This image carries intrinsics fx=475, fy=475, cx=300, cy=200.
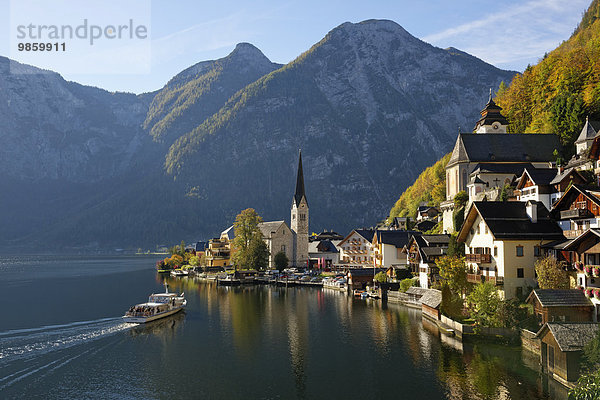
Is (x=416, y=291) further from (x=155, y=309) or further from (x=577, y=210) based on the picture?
(x=155, y=309)

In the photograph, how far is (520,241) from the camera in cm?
5634

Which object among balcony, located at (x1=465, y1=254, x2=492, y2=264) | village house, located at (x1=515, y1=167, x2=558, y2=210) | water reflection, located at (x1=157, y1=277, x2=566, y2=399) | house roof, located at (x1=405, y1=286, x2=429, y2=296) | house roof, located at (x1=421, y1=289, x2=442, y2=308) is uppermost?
village house, located at (x1=515, y1=167, x2=558, y2=210)

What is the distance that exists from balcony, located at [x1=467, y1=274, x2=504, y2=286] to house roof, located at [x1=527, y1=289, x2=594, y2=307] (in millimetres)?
7297

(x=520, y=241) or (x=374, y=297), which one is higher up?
(x=520, y=241)

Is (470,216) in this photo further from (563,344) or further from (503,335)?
(563,344)

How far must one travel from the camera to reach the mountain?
325 feet

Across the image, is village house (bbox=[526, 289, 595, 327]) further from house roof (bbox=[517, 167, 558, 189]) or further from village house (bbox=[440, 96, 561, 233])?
village house (bbox=[440, 96, 561, 233])

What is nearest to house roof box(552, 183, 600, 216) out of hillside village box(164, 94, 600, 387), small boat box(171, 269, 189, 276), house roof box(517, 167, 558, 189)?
hillside village box(164, 94, 600, 387)

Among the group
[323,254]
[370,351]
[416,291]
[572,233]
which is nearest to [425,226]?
[416,291]

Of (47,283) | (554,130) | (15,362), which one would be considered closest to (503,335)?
(15,362)

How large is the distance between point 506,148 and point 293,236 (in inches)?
3176

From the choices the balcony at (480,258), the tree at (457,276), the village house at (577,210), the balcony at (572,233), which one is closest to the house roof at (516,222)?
the balcony at (572,233)

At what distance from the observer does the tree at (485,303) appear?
5253 centimetres

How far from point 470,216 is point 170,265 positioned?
132 meters
